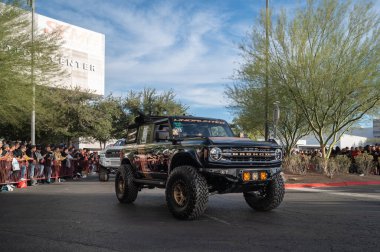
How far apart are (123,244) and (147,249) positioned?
18.4 inches

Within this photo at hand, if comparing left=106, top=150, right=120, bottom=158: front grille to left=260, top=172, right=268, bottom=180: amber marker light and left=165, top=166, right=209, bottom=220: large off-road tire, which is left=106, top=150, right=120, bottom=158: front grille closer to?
left=165, top=166, right=209, bottom=220: large off-road tire

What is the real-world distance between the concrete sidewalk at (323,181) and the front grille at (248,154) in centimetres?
793

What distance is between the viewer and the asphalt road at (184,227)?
19.8 ft

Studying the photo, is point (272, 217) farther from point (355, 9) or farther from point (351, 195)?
point (355, 9)

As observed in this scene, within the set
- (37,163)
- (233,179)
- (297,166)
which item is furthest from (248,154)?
(297,166)

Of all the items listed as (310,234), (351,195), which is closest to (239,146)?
(310,234)

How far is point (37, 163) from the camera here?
17719 mm

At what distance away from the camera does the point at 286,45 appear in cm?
1925

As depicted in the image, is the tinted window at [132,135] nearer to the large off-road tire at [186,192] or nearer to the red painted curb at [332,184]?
the large off-road tire at [186,192]

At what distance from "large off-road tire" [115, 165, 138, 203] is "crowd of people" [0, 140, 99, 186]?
19.7ft

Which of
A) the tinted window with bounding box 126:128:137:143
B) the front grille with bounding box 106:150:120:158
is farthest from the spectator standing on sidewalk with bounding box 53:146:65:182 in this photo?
the tinted window with bounding box 126:128:137:143

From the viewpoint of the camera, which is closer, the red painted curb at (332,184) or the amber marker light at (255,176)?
the amber marker light at (255,176)

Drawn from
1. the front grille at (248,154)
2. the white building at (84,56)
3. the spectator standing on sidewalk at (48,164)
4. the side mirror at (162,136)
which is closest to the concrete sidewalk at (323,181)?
the front grille at (248,154)

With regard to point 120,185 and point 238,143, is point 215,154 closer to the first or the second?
point 238,143
